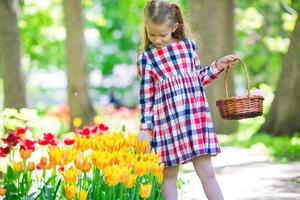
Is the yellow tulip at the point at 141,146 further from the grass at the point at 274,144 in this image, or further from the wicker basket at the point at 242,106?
the grass at the point at 274,144

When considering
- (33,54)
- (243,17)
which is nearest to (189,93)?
(33,54)

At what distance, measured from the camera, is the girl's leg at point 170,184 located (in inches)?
196

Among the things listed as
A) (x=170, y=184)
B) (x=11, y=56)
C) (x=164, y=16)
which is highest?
(x=11, y=56)

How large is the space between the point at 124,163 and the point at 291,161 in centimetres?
592

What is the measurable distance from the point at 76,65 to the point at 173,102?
10243 millimetres

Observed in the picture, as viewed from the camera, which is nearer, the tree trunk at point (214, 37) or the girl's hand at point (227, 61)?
the girl's hand at point (227, 61)

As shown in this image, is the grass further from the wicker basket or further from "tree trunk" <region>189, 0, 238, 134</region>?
the wicker basket

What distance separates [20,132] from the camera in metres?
5.56

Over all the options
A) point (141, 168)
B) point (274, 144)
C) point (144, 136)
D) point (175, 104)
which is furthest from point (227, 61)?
point (274, 144)

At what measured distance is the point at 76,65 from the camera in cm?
1495

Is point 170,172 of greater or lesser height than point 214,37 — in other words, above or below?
below

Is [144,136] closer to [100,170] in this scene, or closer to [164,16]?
[100,170]

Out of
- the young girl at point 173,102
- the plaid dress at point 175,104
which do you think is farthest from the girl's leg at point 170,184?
the plaid dress at point 175,104

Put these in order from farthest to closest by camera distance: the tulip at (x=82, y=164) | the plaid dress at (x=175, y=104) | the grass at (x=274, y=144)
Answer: the grass at (x=274, y=144) → the plaid dress at (x=175, y=104) → the tulip at (x=82, y=164)
